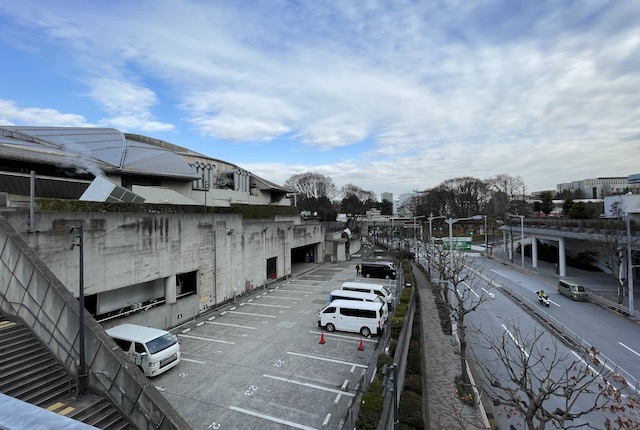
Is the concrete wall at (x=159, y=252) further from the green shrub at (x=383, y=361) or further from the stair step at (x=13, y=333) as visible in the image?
the green shrub at (x=383, y=361)

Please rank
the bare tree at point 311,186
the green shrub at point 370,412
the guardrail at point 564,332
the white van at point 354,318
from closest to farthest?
the green shrub at point 370,412
the guardrail at point 564,332
the white van at point 354,318
the bare tree at point 311,186

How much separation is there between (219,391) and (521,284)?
30085 millimetres

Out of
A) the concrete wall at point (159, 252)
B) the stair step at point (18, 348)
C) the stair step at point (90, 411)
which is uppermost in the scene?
the concrete wall at point (159, 252)

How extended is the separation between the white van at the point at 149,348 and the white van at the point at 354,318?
735cm

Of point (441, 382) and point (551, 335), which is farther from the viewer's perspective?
point (551, 335)

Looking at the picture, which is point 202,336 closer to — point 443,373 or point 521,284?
point 443,373

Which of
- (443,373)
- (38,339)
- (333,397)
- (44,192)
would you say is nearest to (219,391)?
(333,397)

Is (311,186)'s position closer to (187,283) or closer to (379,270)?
(379,270)

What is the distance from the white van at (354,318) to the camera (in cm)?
1678

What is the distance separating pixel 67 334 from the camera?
29.1 ft

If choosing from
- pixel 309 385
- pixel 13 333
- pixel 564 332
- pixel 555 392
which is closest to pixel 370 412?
pixel 309 385

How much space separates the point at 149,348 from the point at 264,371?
420 cm

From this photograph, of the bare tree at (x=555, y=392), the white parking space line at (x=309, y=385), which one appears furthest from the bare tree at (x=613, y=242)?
the white parking space line at (x=309, y=385)

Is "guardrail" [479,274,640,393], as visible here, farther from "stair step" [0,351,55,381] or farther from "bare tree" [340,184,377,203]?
"bare tree" [340,184,377,203]
